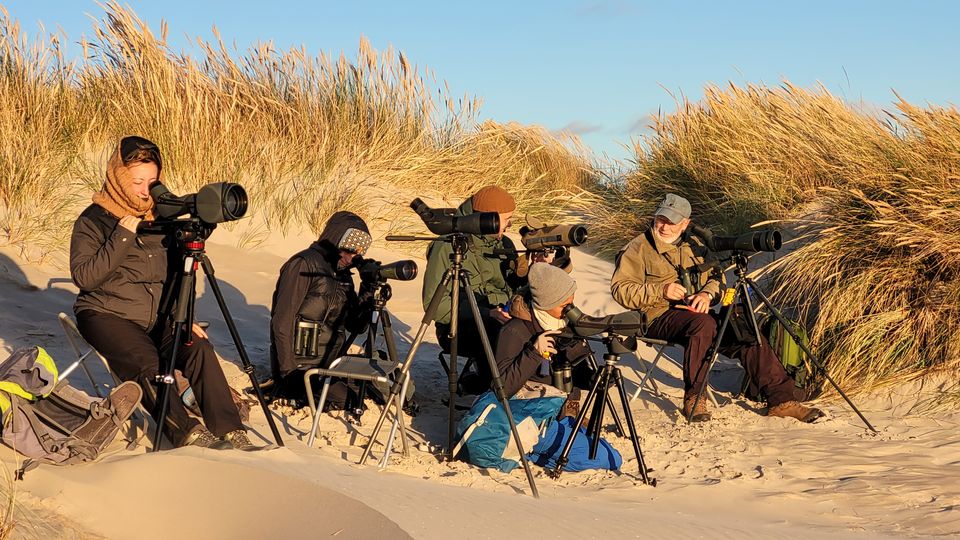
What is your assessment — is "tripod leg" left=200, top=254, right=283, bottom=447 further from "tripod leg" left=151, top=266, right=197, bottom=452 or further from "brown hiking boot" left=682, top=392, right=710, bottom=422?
"brown hiking boot" left=682, top=392, right=710, bottom=422

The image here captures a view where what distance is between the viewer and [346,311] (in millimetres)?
5605

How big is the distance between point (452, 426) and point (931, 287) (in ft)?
10.4

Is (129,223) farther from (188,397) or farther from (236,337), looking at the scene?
(188,397)

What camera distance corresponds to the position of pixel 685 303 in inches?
248

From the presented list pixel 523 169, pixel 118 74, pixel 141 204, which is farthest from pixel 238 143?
pixel 141 204

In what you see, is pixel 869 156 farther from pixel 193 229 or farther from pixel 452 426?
pixel 193 229

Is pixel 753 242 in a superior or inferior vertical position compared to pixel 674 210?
inferior

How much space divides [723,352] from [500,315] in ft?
4.53

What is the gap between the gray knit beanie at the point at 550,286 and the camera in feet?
16.7

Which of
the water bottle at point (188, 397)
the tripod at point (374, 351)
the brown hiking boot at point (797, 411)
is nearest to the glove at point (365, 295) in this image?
the tripod at point (374, 351)

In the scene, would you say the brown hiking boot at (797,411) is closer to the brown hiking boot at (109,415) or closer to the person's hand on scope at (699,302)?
the person's hand on scope at (699,302)

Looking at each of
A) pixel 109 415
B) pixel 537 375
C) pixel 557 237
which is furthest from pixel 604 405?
pixel 109 415

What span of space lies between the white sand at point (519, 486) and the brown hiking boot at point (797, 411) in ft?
0.17

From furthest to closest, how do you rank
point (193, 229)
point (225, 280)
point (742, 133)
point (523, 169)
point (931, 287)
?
point (523, 169) < point (742, 133) < point (225, 280) < point (931, 287) < point (193, 229)
